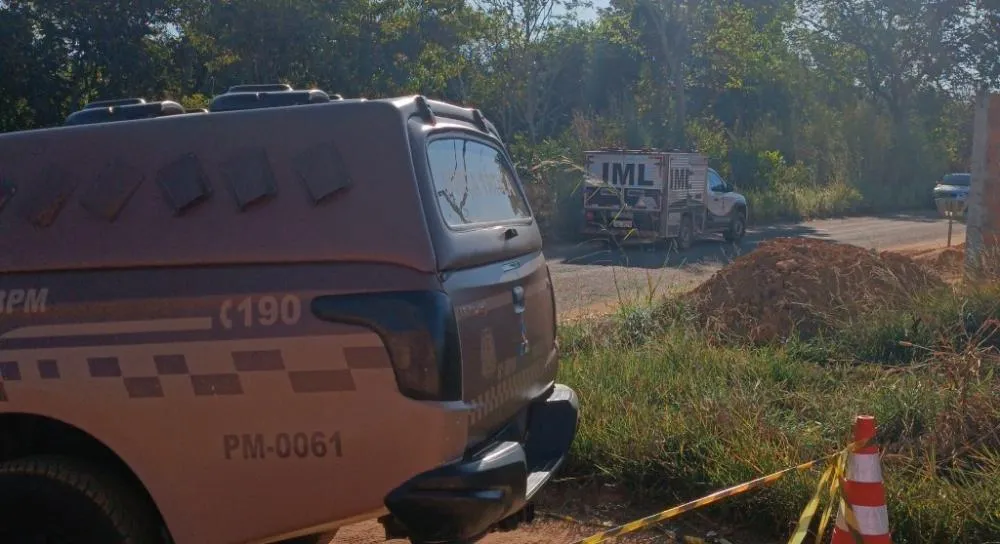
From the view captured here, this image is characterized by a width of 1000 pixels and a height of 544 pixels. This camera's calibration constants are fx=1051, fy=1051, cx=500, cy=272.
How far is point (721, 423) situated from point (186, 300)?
3153 mm

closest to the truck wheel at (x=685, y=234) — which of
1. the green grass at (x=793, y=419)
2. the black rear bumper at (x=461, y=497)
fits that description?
the green grass at (x=793, y=419)

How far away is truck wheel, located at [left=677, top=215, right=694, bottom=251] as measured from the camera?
21.1m

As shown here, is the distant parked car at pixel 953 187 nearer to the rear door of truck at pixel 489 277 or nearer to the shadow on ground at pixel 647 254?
the shadow on ground at pixel 647 254

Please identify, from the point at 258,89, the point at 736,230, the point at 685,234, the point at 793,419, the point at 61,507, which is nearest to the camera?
the point at 61,507

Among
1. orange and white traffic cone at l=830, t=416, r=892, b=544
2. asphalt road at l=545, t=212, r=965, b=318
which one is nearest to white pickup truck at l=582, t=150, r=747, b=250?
asphalt road at l=545, t=212, r=965, b=318

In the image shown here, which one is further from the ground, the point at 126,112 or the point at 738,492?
the point at 126,112

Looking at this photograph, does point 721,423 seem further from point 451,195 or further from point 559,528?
point 451,195

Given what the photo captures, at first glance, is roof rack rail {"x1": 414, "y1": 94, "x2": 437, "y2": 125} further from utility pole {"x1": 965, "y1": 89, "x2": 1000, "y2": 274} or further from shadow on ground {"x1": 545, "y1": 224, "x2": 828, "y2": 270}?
shadow on ground {"x1": 545, "y1": 224, "x2": 828, "y2": 270}

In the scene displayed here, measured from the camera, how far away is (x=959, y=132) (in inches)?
1939

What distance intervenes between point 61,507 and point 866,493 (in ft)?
9.61

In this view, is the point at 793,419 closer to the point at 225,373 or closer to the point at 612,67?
the point at 225,373

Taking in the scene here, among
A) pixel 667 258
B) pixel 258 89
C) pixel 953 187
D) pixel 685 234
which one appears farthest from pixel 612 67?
pixel 258 89

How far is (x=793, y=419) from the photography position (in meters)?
6.04

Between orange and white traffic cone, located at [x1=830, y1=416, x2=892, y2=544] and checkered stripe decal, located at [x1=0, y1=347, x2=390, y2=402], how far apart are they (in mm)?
1880
